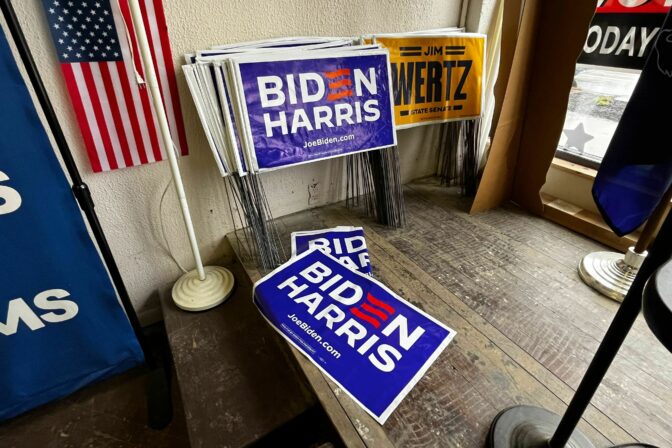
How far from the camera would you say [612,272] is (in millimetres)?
1263

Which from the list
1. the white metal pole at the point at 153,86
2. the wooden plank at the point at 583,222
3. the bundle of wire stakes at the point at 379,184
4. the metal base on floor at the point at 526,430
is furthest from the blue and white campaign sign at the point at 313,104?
the metal base on floor at the point at 526,430

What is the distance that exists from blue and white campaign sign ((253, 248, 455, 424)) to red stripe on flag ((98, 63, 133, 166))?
2.06ft

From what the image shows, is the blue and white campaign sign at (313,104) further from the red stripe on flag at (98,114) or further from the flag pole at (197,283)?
the red stripe on flag at (98,114)

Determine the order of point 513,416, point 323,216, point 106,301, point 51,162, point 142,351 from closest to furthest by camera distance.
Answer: point 513,416 < point 51,162 < point 106,301 < point 142,351 < point 323,216

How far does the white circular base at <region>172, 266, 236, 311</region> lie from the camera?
1345 millimetres

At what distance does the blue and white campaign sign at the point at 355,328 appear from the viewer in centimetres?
93

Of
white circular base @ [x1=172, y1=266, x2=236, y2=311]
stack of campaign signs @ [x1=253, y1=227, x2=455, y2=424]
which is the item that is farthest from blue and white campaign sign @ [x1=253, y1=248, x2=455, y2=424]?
white circular base @ [x1=172, y1=266, x2=236, y2=311]

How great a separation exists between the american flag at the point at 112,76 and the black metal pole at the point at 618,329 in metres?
1.27

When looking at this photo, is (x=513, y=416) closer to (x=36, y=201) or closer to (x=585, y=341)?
(x=585, y=341)

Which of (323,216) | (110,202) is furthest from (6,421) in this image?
(323,216)

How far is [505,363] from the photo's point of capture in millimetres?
977

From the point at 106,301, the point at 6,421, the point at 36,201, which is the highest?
the point at 36,201

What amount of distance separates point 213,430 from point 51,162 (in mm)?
846

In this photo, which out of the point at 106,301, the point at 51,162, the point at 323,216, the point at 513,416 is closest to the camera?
the point at 513,416
